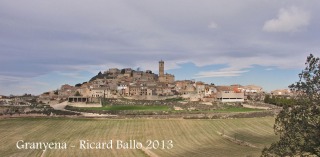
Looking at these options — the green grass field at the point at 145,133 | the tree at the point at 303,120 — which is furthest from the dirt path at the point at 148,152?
the tree at the point at 303,120

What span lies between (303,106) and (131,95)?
427ft

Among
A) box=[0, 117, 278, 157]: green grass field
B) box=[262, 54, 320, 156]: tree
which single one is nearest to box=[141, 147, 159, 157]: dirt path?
box=[0, 117, 278, 157]: green grass field

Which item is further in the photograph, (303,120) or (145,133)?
(145,133)

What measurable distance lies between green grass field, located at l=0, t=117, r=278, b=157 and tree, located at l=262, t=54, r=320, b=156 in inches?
689

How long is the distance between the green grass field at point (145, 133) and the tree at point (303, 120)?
57.4ft

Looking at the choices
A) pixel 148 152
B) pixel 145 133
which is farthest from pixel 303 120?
pixel 145 133

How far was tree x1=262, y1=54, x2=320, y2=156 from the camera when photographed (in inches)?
616

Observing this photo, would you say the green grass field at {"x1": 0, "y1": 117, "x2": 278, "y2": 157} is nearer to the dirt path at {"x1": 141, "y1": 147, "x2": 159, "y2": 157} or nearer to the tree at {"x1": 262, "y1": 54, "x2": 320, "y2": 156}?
the dirt path at {"x1": 141, "y1": 147, "x2": 159, "y2": 157}

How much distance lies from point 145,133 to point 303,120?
122ft

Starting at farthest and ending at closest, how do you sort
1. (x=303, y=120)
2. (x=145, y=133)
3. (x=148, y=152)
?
(x=145, y=133)
(x=148, y=152)
(x=303, y=120)

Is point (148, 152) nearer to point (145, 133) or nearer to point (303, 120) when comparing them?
point (145, 133)

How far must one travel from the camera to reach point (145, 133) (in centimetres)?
5141

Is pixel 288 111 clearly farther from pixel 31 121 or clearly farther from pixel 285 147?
pixel 31 121

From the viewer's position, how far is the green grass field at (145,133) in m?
36.8
